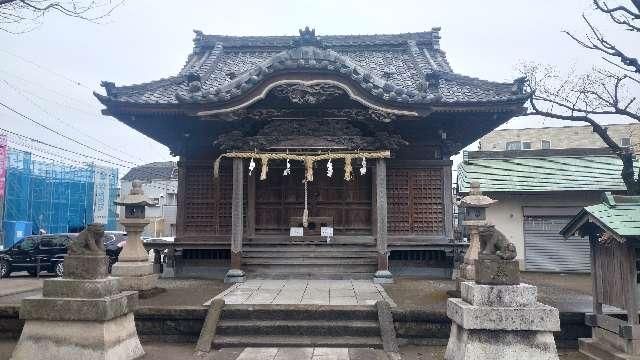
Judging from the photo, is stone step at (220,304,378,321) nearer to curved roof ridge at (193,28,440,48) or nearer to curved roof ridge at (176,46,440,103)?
curved roof ridge at (176,46,440,103)

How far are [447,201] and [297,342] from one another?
8238mm

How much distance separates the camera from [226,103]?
12711 millimetres

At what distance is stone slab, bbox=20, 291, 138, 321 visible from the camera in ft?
21.8

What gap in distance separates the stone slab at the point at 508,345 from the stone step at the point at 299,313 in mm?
2876

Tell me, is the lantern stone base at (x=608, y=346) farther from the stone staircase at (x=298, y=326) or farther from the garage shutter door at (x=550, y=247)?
the garage shutter door at (x=550, y=247)

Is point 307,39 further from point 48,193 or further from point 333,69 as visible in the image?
point 48,193

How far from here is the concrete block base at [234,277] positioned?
1273 centimetres

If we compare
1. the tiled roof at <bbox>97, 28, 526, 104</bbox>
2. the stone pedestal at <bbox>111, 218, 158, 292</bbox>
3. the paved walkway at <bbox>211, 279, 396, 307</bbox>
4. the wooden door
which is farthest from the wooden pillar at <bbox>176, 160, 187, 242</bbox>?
the paved walkway at <bbox>211, 279, 396, 307</bbox>

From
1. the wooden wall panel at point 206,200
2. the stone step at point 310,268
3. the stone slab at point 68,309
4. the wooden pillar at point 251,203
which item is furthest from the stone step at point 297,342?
the wooden wall panel at point 206,200

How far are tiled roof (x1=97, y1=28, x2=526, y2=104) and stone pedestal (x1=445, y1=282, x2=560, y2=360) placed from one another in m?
7.43

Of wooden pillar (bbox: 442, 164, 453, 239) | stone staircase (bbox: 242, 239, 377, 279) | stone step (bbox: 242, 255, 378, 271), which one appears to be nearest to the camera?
stone staircase (bbox: 242, 239, 377, 279)

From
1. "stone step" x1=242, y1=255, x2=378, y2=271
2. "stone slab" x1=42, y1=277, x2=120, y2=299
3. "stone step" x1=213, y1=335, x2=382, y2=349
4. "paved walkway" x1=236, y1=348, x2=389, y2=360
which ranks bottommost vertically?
"paved walkway" x1=236, y1=348, x2=389, y2=360

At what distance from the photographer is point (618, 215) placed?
7.44m

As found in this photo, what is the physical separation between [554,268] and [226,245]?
52.4ft
